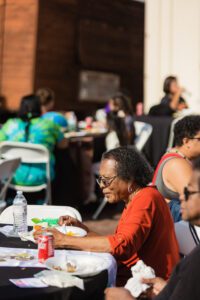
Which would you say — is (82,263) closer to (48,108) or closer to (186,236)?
(186,236)

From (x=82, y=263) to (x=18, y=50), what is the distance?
10.0 metres

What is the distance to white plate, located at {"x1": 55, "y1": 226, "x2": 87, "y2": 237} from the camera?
114 inches

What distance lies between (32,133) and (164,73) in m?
4.15

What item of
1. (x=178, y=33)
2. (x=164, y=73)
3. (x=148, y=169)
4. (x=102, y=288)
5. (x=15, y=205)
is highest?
(x=178, y=33)

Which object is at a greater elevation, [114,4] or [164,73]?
[114,4]

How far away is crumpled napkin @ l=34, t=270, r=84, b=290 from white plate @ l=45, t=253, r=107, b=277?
Result: 0.24 feet

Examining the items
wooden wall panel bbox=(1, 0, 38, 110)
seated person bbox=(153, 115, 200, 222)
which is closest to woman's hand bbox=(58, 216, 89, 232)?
seated person bbox=(153, 115, 200, 222)

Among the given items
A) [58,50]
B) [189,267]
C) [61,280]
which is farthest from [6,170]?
[58,50]

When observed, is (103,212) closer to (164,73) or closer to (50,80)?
(164,73)

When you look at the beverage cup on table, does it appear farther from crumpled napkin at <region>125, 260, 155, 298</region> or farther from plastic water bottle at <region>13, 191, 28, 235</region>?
plastic water bottle at <region>13, 191, 28, 235</region>

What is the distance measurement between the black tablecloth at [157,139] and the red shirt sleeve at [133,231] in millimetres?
4893

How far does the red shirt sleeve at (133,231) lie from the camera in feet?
8.43

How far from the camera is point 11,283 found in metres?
2.09

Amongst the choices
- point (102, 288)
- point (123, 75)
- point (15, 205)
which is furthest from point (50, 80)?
point (102, 288)
